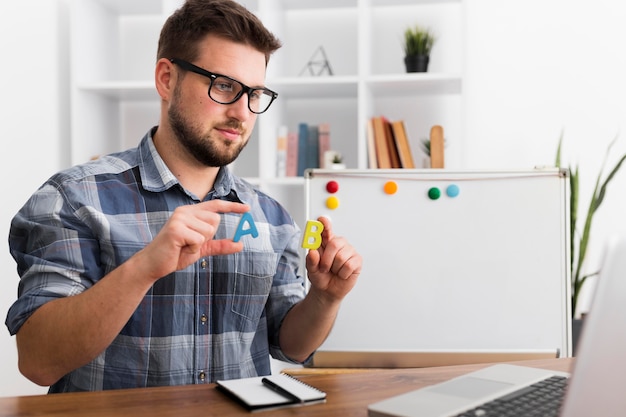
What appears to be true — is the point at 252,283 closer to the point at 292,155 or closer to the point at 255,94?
the point at 255,94

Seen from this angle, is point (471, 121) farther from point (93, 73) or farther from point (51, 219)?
point (51, 219)

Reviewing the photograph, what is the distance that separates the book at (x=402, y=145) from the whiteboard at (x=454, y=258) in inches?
14.4

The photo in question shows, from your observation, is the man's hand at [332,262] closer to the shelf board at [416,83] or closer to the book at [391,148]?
the book at [391,148]

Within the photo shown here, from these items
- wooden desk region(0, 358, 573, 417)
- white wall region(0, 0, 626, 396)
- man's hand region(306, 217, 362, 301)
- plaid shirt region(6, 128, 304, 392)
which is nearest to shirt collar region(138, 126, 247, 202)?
plaid shirt region(6, 128, 304, 392)

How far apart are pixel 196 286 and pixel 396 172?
105 centimetres

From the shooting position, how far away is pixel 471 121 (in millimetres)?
2938

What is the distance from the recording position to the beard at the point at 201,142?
1.50 metres

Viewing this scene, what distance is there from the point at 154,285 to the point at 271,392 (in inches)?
23.1

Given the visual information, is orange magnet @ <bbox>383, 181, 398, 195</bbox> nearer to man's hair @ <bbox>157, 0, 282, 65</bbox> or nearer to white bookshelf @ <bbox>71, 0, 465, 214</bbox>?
white bookshelf @ <bbox>71, 0, 465, 214</bbox>

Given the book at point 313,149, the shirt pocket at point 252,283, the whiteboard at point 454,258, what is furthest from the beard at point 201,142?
the book at point 313,149

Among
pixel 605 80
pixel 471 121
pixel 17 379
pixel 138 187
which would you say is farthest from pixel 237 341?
pixel 605 80

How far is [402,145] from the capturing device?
269 centimetres

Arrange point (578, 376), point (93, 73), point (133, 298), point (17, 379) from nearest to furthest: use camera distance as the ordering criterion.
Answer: point (578, 376), point (133, 298), point (17, 379), point (93, 73)

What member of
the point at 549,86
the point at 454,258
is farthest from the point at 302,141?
the point at 549,86
